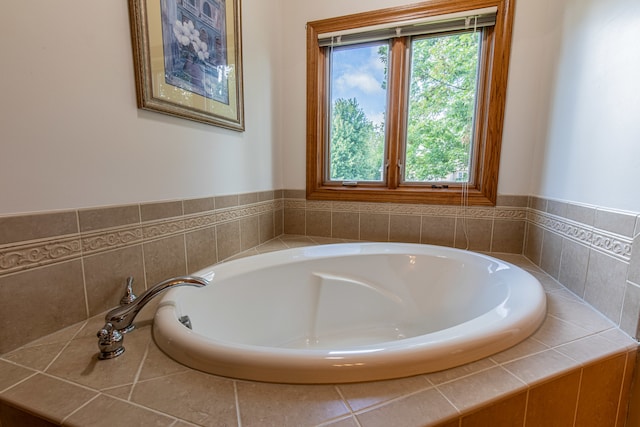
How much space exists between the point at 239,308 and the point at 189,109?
2.77 ft

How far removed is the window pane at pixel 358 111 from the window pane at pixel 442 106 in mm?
186

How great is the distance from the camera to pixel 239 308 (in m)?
1.15

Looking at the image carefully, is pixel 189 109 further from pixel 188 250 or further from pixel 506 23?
pixel 506 23

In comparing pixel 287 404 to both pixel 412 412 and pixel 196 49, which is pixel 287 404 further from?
pixel 196 49

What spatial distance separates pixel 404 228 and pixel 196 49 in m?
1.42

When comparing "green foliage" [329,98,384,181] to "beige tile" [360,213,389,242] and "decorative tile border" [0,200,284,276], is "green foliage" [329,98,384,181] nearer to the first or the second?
"beige tile" [360,213,389,242]

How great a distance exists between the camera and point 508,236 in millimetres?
1571

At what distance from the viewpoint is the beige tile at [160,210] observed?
1.00 meters

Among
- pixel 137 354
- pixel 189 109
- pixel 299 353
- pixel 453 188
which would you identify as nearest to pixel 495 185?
pixel 453 188

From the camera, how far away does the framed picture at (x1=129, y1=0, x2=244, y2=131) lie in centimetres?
94

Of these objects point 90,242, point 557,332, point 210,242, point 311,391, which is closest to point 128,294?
point 90,242

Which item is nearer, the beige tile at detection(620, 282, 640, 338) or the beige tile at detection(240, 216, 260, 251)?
the beige tile at detection(620, 282, 640, 338)

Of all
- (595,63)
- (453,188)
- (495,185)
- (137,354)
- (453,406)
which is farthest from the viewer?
(453,188)

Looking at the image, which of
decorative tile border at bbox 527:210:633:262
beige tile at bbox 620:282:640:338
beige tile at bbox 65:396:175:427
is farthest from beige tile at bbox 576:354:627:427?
beige tile at bbox 65:396:175:427
